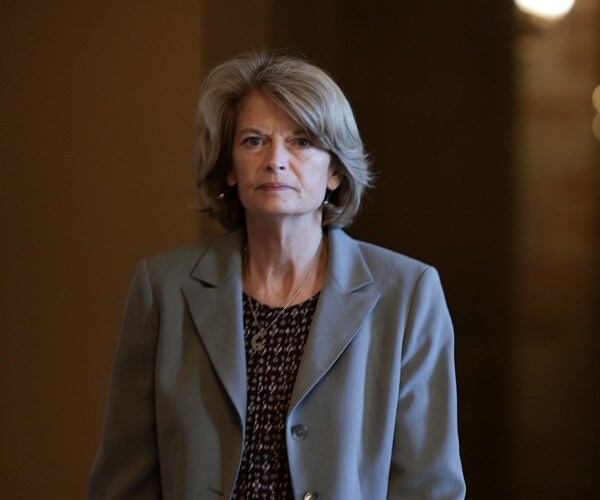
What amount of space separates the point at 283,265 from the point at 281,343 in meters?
0.19

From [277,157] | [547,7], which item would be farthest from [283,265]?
[547,7]

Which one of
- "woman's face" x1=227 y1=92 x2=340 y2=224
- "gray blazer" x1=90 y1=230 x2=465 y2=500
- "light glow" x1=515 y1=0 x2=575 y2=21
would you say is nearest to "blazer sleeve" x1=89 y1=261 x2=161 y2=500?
"gray blazer" x1=90 y1=230 x2=465 y2=500

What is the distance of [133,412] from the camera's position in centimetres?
231

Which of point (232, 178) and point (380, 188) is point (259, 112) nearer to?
point (232, 178)

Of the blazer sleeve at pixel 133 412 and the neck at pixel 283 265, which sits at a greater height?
the neck at pixel 283 265

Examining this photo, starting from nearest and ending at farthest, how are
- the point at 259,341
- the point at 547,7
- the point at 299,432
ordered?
the point at 299,432
the point at 259,341
the point at 547,7

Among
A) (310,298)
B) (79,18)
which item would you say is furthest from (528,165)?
(79,18)

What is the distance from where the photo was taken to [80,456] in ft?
11.7

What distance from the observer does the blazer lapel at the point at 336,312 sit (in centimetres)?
219

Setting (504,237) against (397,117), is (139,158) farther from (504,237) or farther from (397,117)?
(504,237)

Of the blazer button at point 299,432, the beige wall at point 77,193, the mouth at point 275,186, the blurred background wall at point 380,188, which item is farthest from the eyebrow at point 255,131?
the beige wall at point 77,193

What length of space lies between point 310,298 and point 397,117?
1.12 m

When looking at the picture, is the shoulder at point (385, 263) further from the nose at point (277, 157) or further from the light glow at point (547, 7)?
the light glow at point (547, 7)

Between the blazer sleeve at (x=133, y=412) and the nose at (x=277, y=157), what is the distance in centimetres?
38
